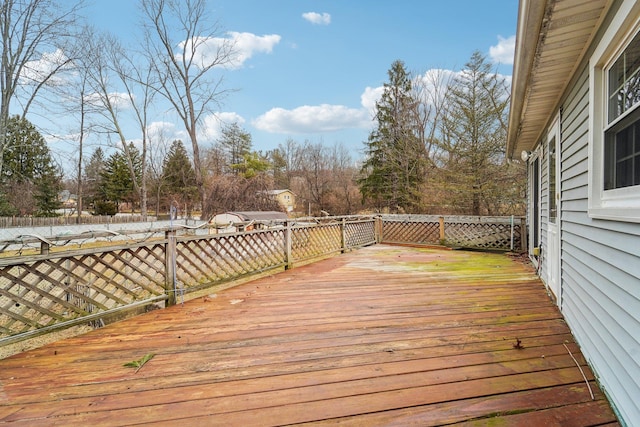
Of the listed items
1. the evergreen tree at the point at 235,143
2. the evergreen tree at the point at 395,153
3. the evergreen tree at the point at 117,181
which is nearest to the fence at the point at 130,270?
the evergreen tree at the point at 395,153

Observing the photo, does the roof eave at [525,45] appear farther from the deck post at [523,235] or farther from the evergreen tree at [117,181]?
the evergreen tree at [117,181]

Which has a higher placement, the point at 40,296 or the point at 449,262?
the point at 40,296

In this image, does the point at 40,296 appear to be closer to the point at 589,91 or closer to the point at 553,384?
the point at 553,384

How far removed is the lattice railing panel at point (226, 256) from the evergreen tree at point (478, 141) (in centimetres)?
987

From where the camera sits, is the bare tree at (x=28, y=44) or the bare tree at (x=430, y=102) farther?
the bare tree at (x=430, y=102)

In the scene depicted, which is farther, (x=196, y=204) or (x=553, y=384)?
(x=196, y=204)

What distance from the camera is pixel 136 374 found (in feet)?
6.95

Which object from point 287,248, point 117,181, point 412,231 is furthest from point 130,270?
point 117,181

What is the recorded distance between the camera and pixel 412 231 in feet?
30.8

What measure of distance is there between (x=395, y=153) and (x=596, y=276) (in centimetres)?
1579

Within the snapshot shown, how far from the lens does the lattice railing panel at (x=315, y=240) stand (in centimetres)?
630

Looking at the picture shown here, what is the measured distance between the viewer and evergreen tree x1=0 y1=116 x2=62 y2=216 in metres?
21.4

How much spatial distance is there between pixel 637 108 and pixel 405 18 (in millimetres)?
10106

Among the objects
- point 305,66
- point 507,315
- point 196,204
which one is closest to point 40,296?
point 507,315
